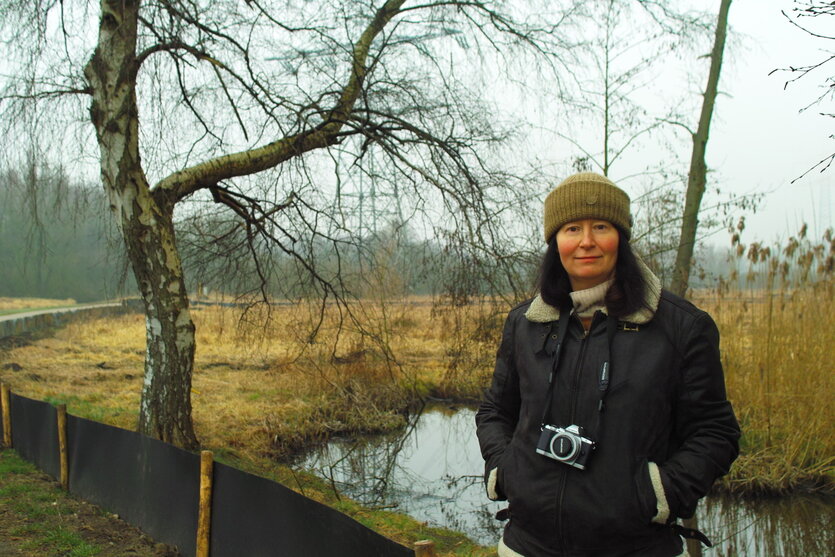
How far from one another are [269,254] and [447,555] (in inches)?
144

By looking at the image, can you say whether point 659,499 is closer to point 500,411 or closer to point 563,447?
point 563,447

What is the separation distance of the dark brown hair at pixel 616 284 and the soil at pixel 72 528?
3.64 metres

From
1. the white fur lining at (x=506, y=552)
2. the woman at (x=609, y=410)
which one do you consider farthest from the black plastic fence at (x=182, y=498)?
the woman at (x=609, y=410)

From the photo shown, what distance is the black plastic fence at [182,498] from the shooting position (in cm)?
312

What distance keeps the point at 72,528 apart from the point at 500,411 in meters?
4.39

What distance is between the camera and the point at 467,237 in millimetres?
6516

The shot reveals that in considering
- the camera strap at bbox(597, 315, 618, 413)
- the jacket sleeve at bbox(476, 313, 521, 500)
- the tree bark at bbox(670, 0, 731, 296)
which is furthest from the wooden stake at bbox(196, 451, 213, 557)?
the tree bark at bbox(670, 0, 731, 296)

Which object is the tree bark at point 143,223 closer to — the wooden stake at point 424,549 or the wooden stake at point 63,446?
the wooden stake at point 63,446

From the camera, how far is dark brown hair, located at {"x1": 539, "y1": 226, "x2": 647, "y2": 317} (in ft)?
6.05

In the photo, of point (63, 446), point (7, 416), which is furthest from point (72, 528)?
point (7, 416)

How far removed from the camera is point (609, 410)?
1.79 m

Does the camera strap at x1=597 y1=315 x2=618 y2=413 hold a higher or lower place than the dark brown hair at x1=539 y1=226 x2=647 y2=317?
lower

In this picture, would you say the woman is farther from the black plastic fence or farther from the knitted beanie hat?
the black plastic fence

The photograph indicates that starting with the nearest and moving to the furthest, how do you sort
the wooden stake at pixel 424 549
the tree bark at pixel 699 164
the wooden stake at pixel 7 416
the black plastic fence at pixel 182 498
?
the wooden stake at pixel 424 549 → the black plastic fence at pixel 182 498 → the wooden stake at pixel 7 416 → the tree bark at pixel 699 164
